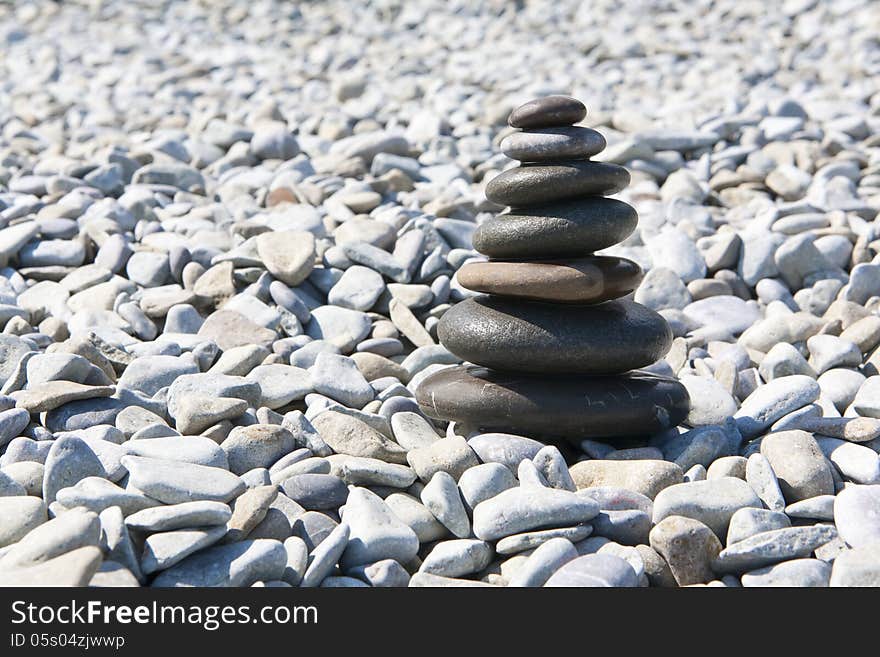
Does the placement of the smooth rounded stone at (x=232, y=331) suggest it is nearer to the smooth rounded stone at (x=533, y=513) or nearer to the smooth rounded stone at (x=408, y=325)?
the smooth rounded stone at (x=408, y=325)

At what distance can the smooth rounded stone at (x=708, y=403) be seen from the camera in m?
3.29

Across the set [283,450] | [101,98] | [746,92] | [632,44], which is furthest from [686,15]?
[283,450]

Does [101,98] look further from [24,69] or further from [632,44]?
[632,44]

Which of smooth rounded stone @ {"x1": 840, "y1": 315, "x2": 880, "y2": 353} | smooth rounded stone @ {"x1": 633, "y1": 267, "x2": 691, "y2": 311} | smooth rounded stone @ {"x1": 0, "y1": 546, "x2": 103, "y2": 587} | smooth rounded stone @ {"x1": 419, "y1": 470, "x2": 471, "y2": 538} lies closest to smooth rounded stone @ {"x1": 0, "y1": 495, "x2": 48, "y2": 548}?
smooth rounded stone @ {"x1": 0, "y1": 546, "x2": 103, "y2": 587}

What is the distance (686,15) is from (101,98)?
6.05 metres

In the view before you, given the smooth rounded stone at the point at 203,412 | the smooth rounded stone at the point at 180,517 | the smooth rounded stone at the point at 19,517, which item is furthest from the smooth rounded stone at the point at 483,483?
the smooth rounded stone at the point at 19,517

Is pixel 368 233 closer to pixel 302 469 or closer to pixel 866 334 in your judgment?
pixel 302 469

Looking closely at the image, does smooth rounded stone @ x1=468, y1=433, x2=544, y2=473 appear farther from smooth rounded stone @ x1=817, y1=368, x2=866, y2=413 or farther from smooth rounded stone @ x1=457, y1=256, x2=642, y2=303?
smooth rounded stone @ x1=817, y1=368, x2=866, y2=413

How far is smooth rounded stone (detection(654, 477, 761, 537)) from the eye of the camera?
8.35ft

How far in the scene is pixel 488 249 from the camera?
3160 mm

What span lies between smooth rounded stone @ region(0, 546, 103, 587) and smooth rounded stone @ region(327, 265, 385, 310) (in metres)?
2.25

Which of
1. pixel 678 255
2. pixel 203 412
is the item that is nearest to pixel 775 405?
pixel 678 255

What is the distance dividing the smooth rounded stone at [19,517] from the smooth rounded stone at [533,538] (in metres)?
1.17

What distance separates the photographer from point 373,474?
2730mm
